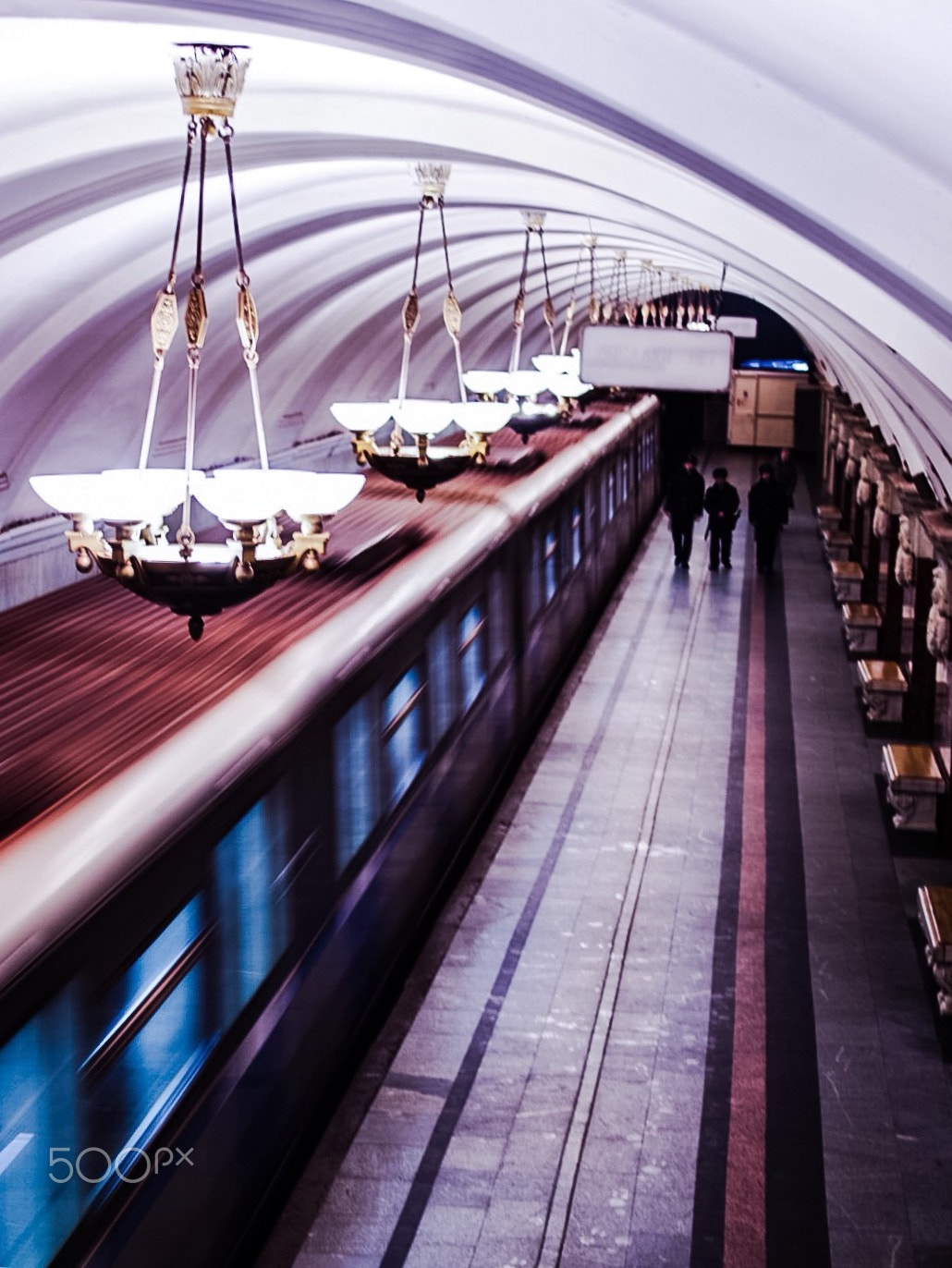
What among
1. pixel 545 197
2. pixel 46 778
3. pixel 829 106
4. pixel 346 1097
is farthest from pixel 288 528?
pixel 829 106

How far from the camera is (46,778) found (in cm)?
459

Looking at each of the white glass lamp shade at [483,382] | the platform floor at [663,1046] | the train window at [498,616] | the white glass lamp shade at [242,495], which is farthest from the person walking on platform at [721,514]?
the white glass lamp shade at [242,495]

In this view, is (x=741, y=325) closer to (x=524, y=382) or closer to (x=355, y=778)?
(x=524, y=382)

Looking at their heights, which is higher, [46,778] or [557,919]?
[46,778]

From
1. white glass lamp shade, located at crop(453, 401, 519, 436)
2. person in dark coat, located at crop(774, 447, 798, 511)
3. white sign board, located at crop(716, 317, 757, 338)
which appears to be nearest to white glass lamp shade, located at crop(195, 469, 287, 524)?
white glass lamp shade, located at crop(453, 401, 519, 436)

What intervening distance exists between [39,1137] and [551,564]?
10.3m

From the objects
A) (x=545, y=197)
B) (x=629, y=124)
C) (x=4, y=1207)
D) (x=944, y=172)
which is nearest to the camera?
(x=944, y=172)

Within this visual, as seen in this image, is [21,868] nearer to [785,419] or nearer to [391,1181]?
[391,1181]

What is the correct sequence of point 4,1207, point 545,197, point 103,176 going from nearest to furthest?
point 4,1207, point 103,176, point 545,197

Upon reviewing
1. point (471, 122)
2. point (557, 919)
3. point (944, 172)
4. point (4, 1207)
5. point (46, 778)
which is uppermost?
point (471, 122)

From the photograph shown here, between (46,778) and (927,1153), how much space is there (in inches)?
170

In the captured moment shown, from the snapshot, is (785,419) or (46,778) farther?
(785,419)

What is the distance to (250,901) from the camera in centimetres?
528

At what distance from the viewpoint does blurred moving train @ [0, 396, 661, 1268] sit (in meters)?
3.85
